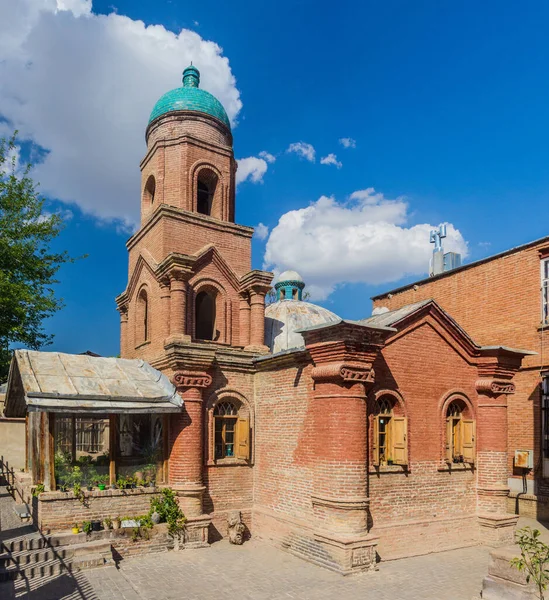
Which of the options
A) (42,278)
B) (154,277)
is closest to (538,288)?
(154,277)

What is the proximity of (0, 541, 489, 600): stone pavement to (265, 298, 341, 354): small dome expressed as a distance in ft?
20.8

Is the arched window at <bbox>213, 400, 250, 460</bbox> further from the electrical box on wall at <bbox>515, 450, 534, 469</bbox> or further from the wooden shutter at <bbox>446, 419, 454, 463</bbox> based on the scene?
the electrical box on wall at <bbox>515, 450, 534, 469</bbox>

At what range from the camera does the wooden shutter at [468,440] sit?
511 inches

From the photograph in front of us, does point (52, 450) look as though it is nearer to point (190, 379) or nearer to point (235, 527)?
point (190, 379)

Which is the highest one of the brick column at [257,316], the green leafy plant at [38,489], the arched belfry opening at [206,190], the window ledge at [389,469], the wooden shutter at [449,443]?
the arched belfry opening at [206,190]

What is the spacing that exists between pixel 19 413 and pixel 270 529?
7874 millimetres

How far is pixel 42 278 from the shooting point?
2122 centimetres

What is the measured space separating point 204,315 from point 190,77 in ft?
25.0

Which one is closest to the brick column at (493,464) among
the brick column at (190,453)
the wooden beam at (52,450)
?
the brick column at (190,453)

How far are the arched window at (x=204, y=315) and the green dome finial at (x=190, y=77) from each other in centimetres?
675

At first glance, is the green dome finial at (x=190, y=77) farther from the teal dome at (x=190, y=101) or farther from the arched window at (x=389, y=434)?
the arched window at (x=389, y=434)

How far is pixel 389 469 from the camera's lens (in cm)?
1166

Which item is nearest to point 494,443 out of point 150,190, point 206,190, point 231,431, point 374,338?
point 374,338

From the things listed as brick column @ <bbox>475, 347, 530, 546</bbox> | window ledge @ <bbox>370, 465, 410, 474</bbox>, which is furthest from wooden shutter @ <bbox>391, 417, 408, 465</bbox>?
brick column @ <bbox>475, 347, 530, 546</bbox>
